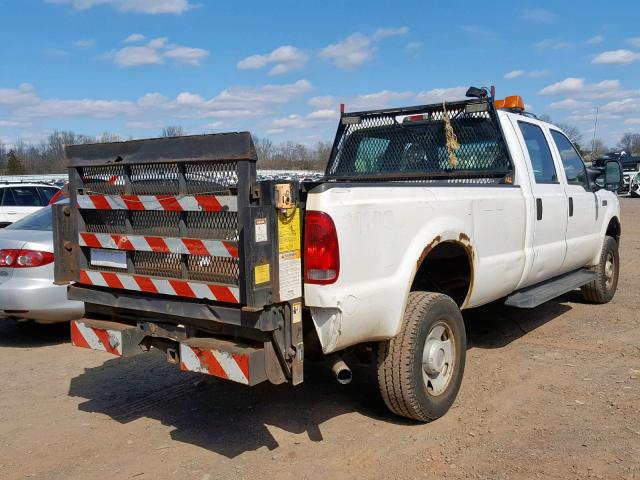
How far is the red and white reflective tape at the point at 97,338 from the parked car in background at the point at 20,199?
384 inches

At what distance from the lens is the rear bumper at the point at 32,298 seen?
5840 millimetres

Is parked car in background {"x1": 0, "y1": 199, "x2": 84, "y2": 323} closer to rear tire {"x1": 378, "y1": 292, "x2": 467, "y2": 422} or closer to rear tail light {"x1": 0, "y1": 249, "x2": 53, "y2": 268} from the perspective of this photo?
rear tail light {"x1": 0, "y1": 249, "x2": 53, "y2": 268}

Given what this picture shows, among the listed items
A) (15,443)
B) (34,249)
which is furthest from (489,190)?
(34,249)

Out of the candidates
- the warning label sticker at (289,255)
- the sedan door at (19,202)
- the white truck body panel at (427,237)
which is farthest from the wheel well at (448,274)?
the sedan door at (19,202)

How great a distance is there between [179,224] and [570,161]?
448cm

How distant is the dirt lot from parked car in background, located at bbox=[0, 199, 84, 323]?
43 cm

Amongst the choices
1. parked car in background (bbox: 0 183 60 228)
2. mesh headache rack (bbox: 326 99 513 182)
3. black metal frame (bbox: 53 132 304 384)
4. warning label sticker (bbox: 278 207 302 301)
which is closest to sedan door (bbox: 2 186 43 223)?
parked car in background (bbox: 0 183 60 228)

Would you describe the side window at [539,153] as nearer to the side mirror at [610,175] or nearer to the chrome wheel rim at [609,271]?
the side mirror at [610,175]

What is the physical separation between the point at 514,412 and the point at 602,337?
239cm

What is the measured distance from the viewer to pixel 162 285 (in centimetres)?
358

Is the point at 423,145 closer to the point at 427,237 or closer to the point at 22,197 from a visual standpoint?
the point at 427,237

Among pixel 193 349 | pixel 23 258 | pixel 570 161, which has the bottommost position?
pixel 193 349

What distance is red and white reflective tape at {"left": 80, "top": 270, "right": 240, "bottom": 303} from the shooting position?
3316mm

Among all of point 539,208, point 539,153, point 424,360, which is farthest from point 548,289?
point 424,360
